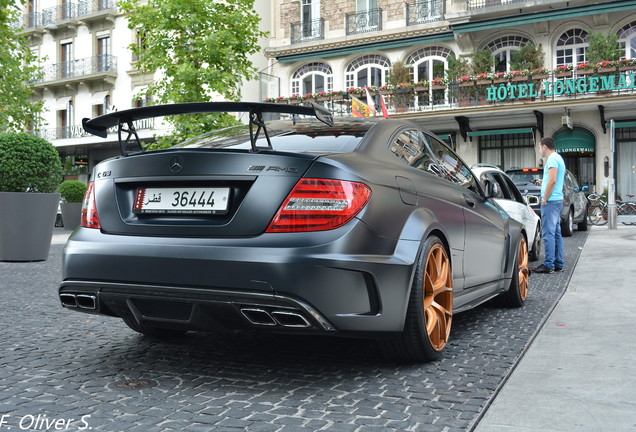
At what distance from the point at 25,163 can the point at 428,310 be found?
813 cm

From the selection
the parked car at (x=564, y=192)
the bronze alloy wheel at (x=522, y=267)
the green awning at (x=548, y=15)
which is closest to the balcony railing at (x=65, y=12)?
the green awning at (x=548, y=15)

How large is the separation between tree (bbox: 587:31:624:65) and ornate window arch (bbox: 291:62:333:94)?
10.9 metres

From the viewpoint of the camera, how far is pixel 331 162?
3186mm

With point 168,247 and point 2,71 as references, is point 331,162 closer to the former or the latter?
point 168,247

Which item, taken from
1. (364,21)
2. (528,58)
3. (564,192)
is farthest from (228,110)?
(364,21)

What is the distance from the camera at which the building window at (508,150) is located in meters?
26.2

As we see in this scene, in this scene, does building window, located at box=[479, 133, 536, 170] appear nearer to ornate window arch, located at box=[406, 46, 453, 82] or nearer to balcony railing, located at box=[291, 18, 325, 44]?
ornate window arch, located at box=[406, 46, 453, 82]

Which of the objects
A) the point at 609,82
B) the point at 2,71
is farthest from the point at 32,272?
the point at 609,82

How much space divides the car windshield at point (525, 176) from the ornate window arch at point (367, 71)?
547 inches

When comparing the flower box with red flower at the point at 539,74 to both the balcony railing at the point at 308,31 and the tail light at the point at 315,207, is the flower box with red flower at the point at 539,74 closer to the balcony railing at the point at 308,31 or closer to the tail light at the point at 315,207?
the balcony railing at the point at 308,31

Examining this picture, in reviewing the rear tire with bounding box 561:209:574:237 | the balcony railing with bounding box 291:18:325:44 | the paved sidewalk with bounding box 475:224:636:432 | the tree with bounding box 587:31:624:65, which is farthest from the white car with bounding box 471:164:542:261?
the balcony railing with bounding box 291:18:325:44

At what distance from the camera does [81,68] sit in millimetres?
36812

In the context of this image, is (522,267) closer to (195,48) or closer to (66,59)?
(195,48)

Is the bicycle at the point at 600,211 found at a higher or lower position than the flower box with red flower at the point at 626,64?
lower
